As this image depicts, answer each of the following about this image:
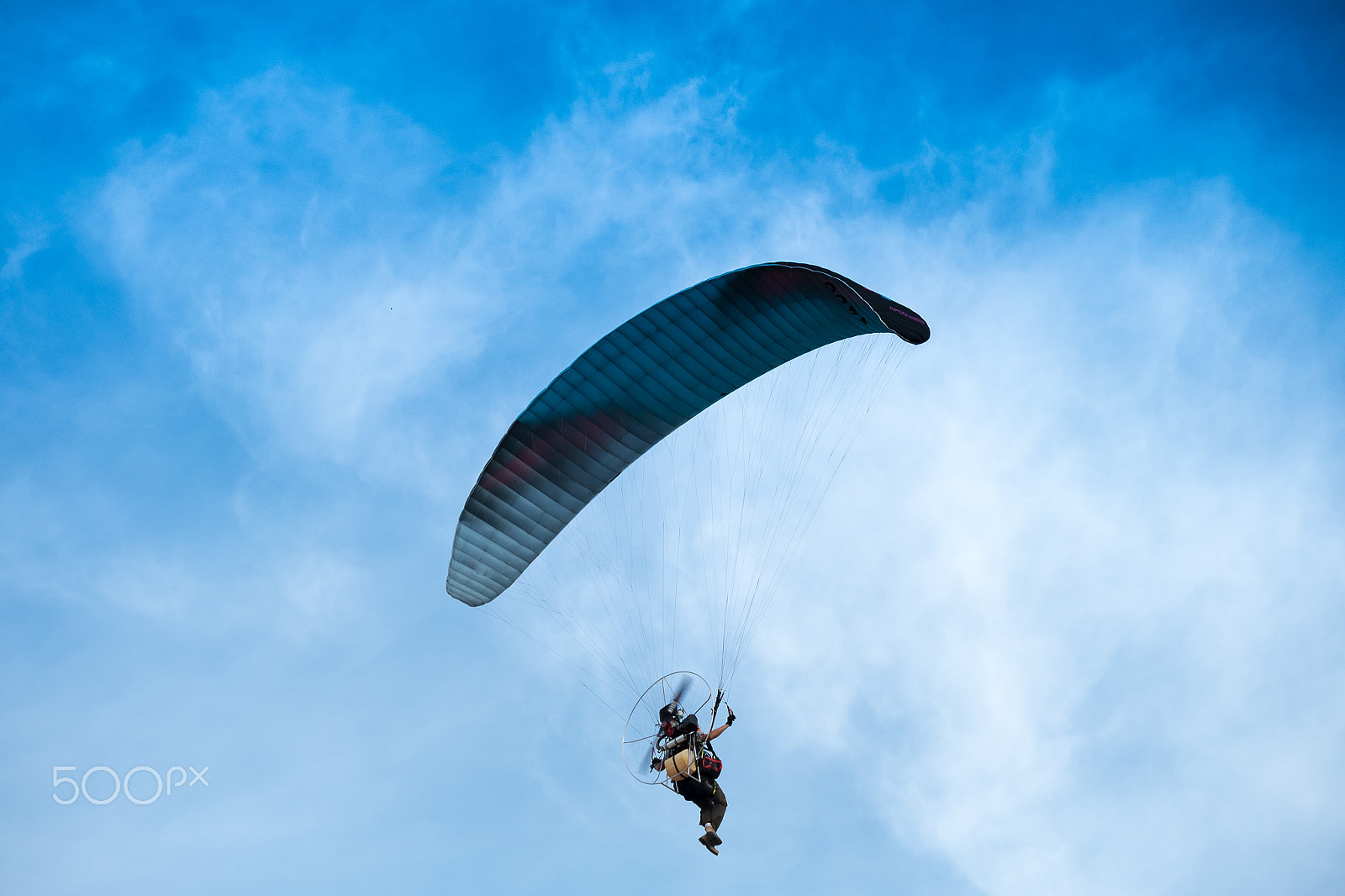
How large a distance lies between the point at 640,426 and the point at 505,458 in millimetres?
2838

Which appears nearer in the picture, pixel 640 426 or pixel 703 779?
pixel 703 779

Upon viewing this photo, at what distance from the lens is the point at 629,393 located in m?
23.9

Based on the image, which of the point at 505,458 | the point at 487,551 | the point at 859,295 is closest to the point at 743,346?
the point at 859,295

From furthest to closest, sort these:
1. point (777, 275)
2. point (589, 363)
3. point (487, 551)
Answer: point (487, 551), point (589, 363), point (777, 275)

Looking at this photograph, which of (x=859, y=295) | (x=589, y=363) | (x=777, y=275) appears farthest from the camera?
(x=589, y=363)

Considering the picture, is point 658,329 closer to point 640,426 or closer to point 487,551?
point 640,426

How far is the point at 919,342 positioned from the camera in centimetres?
2048

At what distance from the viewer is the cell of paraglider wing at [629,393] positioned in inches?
871

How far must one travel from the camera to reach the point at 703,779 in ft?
70.6

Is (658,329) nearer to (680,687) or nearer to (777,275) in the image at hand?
(777,275)

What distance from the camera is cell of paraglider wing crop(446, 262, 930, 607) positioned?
22.1 metres

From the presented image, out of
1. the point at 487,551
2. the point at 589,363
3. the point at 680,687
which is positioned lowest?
the point at 680,687

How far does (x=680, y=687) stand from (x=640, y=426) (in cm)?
545

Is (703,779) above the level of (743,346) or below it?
below
